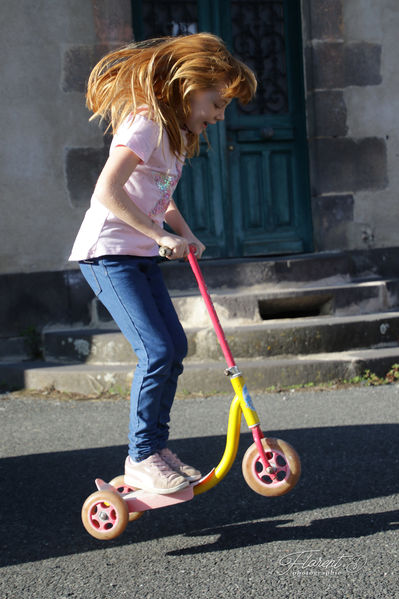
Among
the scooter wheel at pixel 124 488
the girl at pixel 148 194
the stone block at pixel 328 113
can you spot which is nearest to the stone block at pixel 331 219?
the stone block at pixel 328 113

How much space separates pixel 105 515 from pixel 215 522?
17.8 inches

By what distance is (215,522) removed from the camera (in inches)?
111

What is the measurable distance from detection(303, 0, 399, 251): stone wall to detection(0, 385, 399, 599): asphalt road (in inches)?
113

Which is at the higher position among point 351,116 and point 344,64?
point 344,64

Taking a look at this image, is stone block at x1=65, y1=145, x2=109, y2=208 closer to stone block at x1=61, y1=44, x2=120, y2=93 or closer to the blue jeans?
stone block at x1=61, y1=44, x2=120, y2=93

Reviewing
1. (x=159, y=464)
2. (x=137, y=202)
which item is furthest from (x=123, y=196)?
(x=159, y=464)

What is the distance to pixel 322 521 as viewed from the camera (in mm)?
2764

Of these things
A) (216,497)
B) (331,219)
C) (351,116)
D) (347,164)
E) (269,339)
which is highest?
(351,116)

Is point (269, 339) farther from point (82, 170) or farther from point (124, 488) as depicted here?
point (124, 488)

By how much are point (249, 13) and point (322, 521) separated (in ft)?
18.3

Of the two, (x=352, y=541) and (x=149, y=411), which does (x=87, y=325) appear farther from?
(x=352, y=541)

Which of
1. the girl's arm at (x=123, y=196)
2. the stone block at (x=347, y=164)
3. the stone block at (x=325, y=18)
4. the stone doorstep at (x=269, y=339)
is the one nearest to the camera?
the girl's arm at (x=123, y=196)

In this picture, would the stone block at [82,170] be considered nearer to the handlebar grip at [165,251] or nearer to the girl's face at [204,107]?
the girl's face at [204,107]

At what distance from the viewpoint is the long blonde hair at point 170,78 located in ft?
8.54
